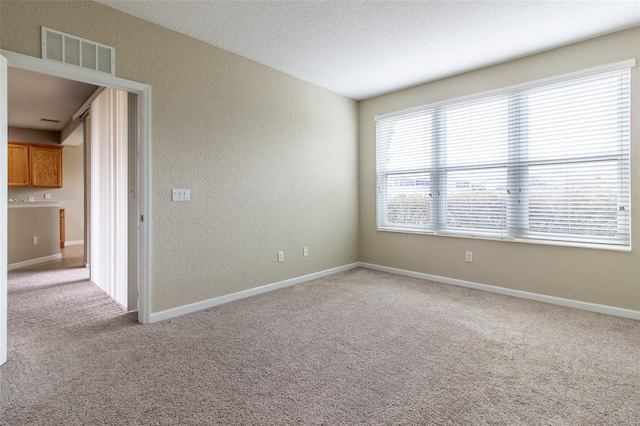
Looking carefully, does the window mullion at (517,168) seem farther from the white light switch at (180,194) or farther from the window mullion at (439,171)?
the white light switch at (180,194)

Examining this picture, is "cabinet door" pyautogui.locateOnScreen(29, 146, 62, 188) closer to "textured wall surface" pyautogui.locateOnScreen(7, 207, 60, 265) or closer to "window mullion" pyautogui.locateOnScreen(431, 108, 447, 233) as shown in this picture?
"textured wall surface" pyautogui.locateOnScreen(7, 207, 60, 265)

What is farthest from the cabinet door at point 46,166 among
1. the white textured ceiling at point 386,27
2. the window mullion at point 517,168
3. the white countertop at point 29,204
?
the window mullion at point 517,168

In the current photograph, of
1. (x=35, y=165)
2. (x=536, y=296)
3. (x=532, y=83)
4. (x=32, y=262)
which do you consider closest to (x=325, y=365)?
(x=536, y=296)

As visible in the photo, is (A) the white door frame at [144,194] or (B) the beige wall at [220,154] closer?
(B) the beige wall at [220,154]

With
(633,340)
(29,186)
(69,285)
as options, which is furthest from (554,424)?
(29,186)

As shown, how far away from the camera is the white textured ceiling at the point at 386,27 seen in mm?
2648

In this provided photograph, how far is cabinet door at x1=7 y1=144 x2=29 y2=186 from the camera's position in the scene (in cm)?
698

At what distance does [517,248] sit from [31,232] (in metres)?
7.23

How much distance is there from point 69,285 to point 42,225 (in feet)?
7.31

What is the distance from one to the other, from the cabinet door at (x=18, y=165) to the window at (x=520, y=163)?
24.7 feet

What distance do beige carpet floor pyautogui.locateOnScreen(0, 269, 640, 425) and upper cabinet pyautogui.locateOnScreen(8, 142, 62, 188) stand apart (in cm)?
512

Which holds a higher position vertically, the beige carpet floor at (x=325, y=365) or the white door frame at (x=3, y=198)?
the white door frame at (x=3, y=198)

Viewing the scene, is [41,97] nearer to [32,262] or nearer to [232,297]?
[32,262]

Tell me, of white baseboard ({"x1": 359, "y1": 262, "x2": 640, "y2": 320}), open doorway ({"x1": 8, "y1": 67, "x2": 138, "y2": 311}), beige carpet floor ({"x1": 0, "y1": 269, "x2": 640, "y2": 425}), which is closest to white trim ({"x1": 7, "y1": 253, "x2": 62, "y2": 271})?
open doorway ({"x1": 8, "y1": 67, "x2": 138, "y2": 311})
